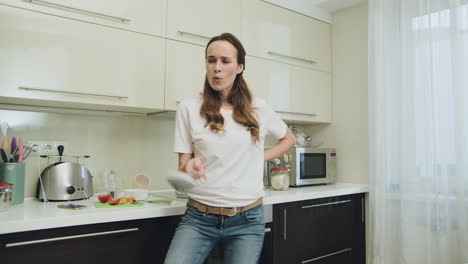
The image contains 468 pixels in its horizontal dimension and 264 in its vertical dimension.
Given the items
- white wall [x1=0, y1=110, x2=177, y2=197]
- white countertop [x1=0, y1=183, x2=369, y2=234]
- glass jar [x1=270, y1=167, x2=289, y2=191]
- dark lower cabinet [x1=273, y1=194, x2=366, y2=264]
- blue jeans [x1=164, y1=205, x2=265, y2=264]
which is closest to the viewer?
white countertop [x1=0, y1=183, x2=369, y2=234]

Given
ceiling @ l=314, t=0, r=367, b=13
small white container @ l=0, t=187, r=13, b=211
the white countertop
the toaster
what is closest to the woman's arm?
the white countertop

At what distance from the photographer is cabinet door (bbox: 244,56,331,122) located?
7.50 feet

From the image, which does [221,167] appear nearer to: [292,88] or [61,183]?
[61,183]

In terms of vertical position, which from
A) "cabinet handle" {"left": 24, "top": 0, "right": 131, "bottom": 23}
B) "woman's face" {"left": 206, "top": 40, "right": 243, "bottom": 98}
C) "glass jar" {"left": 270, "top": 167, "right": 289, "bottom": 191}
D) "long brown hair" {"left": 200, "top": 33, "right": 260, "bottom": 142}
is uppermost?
"cabinet handle" {"left": 24, "top": 0, "right": 131, "bottom": 23}

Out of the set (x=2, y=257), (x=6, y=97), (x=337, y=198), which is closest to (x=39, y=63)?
(x=6, y=97)

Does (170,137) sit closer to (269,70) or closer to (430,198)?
(269,70)

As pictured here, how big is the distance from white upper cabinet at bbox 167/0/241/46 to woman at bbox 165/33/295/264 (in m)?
0.59

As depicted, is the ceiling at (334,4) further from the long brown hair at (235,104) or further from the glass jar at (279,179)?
the long brown hair at (235,104)

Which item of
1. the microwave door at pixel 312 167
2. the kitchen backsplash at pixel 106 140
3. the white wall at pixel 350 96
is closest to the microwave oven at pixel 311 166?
the microwave door at pixel 312 167

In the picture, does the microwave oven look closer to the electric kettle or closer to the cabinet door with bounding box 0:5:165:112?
the cabinet door with bounding box 0:5:165:112

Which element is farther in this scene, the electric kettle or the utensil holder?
the electric kettle

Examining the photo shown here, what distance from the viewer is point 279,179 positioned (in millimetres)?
2211

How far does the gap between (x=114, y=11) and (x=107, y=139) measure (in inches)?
27.0

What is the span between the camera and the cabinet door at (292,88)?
229 cm
